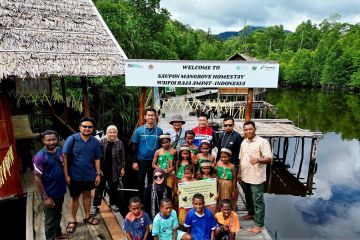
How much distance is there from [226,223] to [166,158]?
149cm

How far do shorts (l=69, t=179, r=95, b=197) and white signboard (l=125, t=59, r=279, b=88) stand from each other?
2.10 meters

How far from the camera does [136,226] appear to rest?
4293 millimetres

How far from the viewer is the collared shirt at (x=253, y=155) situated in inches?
208

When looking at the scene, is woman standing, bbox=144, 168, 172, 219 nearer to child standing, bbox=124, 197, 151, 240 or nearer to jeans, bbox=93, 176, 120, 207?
child standing, bbox=124, 197, 151, 240

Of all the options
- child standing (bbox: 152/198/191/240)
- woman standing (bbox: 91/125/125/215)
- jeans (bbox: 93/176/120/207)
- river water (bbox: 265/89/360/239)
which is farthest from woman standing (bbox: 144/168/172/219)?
river water (bbox: 265/89/360/239)

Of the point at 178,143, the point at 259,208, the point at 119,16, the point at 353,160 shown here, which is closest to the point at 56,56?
the point at 178,143

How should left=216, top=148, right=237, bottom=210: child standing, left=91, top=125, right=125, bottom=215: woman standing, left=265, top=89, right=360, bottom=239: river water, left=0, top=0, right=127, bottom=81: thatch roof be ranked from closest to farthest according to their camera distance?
1. left=216, top=148, right=237, bottom=210: child standing
2. left=91, top=125, right=125, bottom=215: woman standing
3. left=0, top=0, right=127, bottom=81: thatch roof
4. left=265, top=89, right=360, bottom=239: river water

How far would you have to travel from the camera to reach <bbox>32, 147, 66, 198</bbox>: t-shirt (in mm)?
4379

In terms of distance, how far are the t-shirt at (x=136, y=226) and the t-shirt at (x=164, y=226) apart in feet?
0.60

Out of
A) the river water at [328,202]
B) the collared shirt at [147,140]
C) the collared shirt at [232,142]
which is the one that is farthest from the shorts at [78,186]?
the river water at [328,202]

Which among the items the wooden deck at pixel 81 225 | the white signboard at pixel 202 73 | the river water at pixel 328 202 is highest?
the white signboard at pixel 202 73

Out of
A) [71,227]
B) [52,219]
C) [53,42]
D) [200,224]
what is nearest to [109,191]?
[71,227]

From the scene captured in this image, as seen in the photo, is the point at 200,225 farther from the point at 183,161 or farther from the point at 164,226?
the point at 183,161

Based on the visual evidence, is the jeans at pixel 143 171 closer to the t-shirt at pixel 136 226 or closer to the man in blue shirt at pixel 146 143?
the man in blue shirt at pixel 146 143
